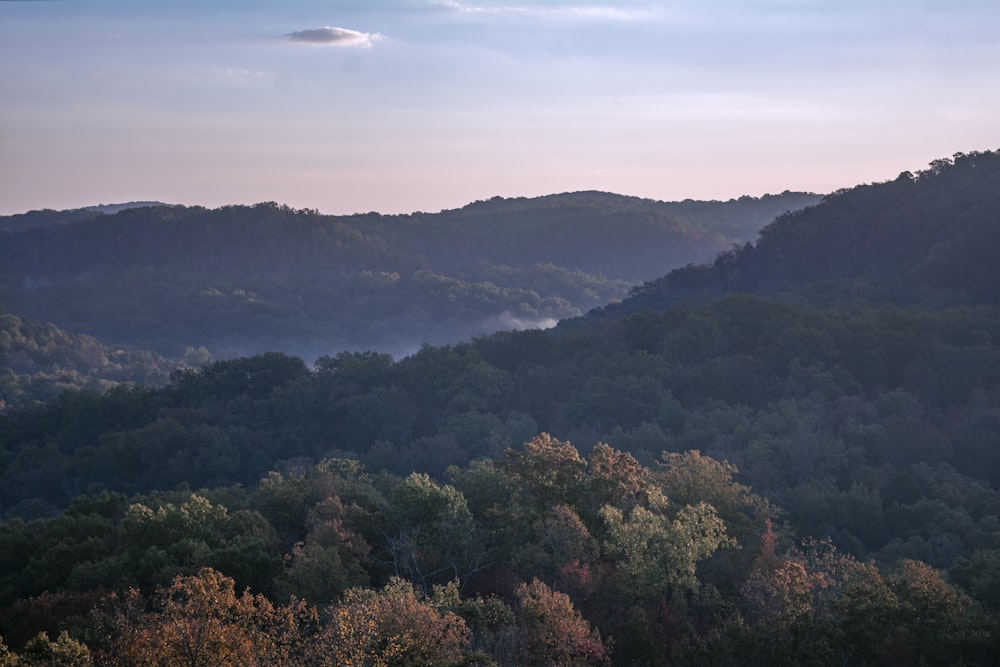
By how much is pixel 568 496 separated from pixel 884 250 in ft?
274

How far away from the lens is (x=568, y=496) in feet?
116

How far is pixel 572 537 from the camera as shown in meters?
31.6

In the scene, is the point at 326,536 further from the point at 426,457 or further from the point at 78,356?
the point at 78,356

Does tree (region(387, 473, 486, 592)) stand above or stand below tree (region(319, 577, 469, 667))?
below

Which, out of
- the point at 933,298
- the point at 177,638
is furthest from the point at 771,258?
the point at 177,638

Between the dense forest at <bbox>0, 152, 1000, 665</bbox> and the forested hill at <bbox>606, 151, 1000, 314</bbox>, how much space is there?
1.76 ft

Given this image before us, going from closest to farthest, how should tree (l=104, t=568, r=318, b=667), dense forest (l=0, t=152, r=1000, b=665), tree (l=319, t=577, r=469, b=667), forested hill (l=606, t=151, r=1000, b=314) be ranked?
tree (l=104, t=568, r=318, b=667) → tree (l=319, t=577, r=469, b=667) → dense forest (l=0, t=152, r=1000, b=665) → forested hill (l=606, t=151, r=1000, b=314)

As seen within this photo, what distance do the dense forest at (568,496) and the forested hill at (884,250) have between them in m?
0.54

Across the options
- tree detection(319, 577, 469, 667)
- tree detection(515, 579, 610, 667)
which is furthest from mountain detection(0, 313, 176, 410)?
tree detection(319, 577, 469, 667)

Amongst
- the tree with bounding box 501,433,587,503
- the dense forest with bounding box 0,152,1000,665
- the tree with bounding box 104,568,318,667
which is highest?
the tree with bounding box 104,568,318,667

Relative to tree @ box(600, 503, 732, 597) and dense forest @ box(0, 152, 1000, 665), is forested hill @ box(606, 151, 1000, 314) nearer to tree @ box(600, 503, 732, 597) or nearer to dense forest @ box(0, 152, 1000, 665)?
dense forest @ box(0, 152, 1000, 665)

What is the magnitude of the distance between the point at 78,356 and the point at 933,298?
113m

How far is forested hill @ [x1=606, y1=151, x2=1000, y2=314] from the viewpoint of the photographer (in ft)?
303

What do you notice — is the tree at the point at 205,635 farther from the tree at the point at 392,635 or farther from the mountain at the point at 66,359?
the mountain at the point at 66,359
